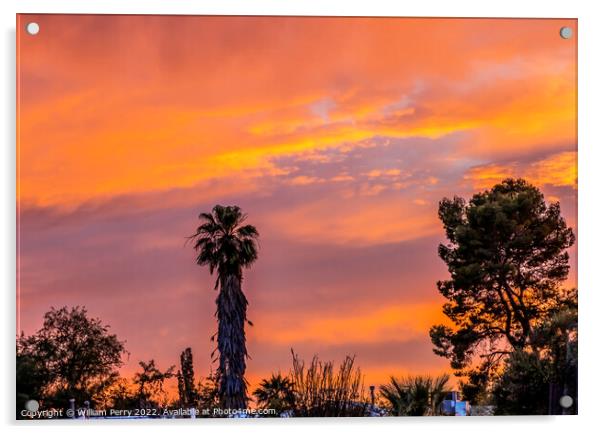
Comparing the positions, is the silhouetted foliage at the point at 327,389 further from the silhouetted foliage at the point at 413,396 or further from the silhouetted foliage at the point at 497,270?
the silhouetted foliage at the point at 497,270

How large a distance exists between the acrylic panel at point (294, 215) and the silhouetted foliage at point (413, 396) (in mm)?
15

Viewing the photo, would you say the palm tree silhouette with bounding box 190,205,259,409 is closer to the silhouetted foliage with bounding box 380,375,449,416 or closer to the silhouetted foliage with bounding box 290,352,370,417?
the silhouetted foliage with bounding box 290,352,370,417

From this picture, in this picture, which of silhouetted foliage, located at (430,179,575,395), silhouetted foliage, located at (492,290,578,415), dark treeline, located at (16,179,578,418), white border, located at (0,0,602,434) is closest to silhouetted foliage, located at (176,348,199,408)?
dark treeline, located at (16,179,578,418)

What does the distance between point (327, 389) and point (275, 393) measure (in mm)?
392

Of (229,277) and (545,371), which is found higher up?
(229,277)

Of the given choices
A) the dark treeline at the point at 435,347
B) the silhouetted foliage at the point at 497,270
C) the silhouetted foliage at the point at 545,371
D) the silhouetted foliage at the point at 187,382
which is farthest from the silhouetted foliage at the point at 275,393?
the silhouetted foliage at the point at 545,371

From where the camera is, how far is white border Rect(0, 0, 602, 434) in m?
8.37

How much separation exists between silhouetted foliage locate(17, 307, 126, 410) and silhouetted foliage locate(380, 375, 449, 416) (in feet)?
6.67

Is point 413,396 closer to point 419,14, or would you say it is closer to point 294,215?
point 294,215

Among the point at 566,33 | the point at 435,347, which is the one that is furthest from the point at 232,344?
the point at 566,33

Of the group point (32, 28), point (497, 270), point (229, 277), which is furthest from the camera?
point (497, 270)

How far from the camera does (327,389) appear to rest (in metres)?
8.52

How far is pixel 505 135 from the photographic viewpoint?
340 inches

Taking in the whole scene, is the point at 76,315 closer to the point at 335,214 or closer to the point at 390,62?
the point at 335,214
